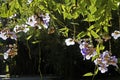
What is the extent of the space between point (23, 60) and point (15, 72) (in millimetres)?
807

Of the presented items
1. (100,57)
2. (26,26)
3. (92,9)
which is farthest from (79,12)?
(26,26)

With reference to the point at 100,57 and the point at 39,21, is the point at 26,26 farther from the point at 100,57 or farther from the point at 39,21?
the point at 100,57

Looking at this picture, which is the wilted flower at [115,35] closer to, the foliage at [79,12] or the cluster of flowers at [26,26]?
the foliage at [79,12]

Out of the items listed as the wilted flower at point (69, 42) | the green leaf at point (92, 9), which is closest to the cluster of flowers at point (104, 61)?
the wilted flower at point (69, 42)

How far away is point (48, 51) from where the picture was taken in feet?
54.6

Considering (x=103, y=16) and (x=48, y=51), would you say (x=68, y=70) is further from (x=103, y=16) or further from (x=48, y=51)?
(x=103, y=16)

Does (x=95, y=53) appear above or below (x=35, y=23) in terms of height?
below

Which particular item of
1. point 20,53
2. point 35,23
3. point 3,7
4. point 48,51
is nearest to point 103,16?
point 35,23

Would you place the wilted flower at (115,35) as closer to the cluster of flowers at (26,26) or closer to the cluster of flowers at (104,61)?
the cluster of flowers at (104,61)

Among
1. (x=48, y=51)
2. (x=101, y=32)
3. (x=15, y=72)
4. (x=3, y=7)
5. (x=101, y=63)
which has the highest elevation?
(x=3, y=7)

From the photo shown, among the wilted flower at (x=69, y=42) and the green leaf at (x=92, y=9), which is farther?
the wilted flower at (x=69, y=42)

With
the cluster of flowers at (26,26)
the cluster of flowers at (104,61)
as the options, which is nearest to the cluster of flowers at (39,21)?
the cluster of flowers at (26,26)

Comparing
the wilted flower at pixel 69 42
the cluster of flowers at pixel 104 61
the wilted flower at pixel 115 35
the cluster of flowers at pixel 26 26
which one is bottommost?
the cluster of flowers at pixel 104 61

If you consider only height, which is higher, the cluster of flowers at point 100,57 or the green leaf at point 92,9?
the green leaf at point 92,9
